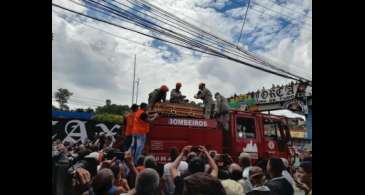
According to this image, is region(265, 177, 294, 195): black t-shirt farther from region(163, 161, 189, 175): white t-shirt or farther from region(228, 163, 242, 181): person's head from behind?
region(163, 161, 189, 175): white t-shirt

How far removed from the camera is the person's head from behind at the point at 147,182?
4523 mm

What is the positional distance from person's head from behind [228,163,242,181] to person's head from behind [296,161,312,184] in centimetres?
134

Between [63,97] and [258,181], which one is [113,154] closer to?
[63,97]

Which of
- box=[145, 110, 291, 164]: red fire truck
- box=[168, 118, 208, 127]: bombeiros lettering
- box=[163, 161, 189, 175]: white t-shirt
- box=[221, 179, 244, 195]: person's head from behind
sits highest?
box=[168, 118, 208, 127]: bombeiros lettering

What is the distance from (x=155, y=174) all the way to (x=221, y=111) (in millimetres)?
1894

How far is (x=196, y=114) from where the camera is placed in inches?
231

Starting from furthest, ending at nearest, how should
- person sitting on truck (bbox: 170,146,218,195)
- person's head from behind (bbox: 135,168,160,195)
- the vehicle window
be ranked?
the vehicle window < person sitting on truck (bbox: 170,146,218,195) < person's head from behind (bbox: 135,168,160,195)

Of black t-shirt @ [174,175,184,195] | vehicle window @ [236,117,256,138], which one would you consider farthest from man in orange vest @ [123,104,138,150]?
vehicle window @ [236,117,256,138]

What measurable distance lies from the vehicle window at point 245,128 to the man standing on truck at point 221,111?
8.3 inches

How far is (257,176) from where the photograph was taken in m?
5.48

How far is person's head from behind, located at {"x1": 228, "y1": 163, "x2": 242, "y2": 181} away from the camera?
5.28 metres

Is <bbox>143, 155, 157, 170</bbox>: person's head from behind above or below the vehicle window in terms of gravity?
below

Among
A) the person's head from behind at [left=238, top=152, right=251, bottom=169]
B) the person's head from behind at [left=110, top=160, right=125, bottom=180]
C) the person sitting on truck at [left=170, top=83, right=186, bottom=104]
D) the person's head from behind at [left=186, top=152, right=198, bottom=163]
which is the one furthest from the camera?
the person's head from behind at [left=238, top=152, right=251, bottom=169]
